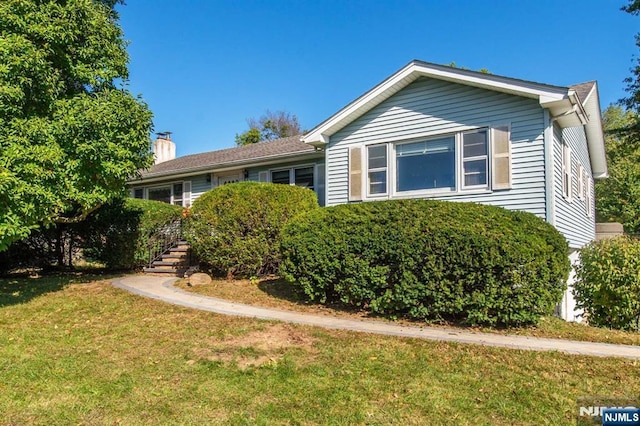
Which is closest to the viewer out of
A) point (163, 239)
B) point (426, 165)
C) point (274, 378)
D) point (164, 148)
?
point (274, 378)

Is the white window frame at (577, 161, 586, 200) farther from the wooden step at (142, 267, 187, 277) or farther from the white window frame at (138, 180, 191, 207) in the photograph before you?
the white window frame at (138, 180, 191, 207)

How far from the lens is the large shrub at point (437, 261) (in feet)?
19.1

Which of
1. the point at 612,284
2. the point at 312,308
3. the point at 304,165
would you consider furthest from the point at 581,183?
the point at 312,308

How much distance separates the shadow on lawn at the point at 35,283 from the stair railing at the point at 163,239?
57.8 inches

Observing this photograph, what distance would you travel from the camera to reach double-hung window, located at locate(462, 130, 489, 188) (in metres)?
9.34

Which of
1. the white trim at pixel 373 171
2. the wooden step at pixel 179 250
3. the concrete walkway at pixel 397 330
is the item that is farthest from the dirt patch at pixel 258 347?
the wooden step at pixel 179 250

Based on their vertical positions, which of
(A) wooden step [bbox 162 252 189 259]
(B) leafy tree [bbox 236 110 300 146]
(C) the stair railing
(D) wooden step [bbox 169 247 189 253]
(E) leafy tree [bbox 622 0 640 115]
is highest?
(B) leafy tree [bbox 236 110 300 146]

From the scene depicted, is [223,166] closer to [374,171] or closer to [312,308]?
[374,171]

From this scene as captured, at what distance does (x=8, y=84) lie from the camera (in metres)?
6.79

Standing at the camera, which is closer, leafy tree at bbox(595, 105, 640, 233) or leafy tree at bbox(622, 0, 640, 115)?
leafy tree at bbox(622, 0, 640, 115)

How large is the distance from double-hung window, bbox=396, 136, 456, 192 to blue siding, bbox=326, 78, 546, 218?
26 centimetres

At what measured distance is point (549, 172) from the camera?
336 inches

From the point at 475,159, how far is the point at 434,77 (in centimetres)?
224

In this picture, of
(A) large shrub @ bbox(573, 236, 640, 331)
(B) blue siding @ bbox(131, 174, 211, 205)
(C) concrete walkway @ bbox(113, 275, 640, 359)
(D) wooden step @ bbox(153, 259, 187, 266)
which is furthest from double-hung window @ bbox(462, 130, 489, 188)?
(B) blue siding @ bbox(131, 174, 211, 205)
